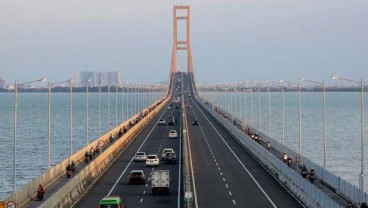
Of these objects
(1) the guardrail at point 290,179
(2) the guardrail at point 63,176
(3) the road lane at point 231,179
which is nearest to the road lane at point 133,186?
(2) the guardrail at point 63,176

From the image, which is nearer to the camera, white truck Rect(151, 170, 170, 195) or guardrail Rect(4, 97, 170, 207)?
guardrail Rect(4, 97, 170, 207)

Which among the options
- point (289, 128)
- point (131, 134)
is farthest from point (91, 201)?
point (289, 128)

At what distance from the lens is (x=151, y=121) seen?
144 meters

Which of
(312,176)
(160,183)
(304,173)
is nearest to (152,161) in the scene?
(160,183)

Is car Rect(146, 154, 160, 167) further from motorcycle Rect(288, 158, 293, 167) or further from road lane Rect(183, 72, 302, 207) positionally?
motorcycle Rect(288, 158, 293, 167)

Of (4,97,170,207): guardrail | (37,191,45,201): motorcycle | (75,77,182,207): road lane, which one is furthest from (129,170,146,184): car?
(37,191,45,201): motorcycle

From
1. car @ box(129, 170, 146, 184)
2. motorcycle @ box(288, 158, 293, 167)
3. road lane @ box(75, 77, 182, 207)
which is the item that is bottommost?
road lane @ box(75, 77, 182, 207)

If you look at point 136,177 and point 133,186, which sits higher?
point 136,177

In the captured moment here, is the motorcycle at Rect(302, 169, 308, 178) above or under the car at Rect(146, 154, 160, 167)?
above

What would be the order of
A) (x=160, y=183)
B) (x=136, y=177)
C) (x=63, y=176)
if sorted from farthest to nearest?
1. (x=136, y=177)
2. (x=63, y=176)
3. (x=160, y=183)

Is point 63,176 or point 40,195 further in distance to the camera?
point 63,176

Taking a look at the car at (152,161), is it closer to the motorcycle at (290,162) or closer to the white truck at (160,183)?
the motorcycle at (290,162)

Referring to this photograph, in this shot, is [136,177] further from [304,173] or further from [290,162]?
[290,162]

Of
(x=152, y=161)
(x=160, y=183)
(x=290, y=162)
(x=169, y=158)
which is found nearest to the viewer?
(x=160, y=183)
